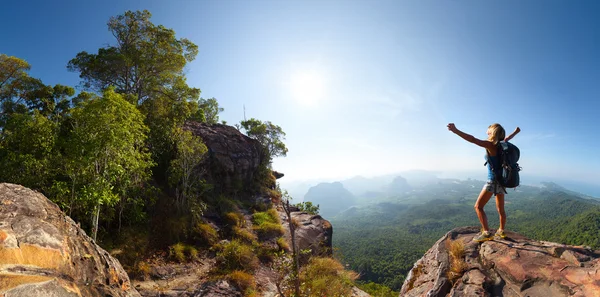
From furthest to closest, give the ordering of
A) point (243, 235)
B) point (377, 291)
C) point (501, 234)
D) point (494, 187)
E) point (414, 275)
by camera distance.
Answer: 1. point (377, 291)
2. point (243, 235)
3. point (414, 275)
4. point (501, 234)
5. point (494, 187)

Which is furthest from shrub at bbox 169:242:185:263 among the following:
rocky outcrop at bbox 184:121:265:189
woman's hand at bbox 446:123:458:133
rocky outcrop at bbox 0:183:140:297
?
woman's hand at bbox 446:123:458:133

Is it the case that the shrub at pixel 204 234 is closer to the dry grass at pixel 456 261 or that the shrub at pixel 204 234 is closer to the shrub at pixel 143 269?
the shrub at pixel 143 269

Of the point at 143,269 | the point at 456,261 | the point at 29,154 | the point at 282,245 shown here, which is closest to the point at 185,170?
the point at 143,269

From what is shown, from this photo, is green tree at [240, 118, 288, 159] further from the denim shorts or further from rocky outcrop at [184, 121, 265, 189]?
the denim shorts

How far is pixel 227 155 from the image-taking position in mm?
23609

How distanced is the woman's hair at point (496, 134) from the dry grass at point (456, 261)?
7.52 ft

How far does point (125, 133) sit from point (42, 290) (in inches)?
308

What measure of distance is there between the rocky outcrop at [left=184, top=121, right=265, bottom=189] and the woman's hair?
20139mm

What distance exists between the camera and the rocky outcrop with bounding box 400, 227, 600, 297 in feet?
11.4

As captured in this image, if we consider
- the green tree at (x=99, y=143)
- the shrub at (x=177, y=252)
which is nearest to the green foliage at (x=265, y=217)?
the shrub at (x=177, y=252)

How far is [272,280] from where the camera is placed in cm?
1320

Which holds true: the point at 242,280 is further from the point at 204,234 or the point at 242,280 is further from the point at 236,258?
the point at 204,234

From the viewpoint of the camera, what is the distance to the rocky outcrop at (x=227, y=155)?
73.2 ft

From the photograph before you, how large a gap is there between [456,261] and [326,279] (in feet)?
29.0
